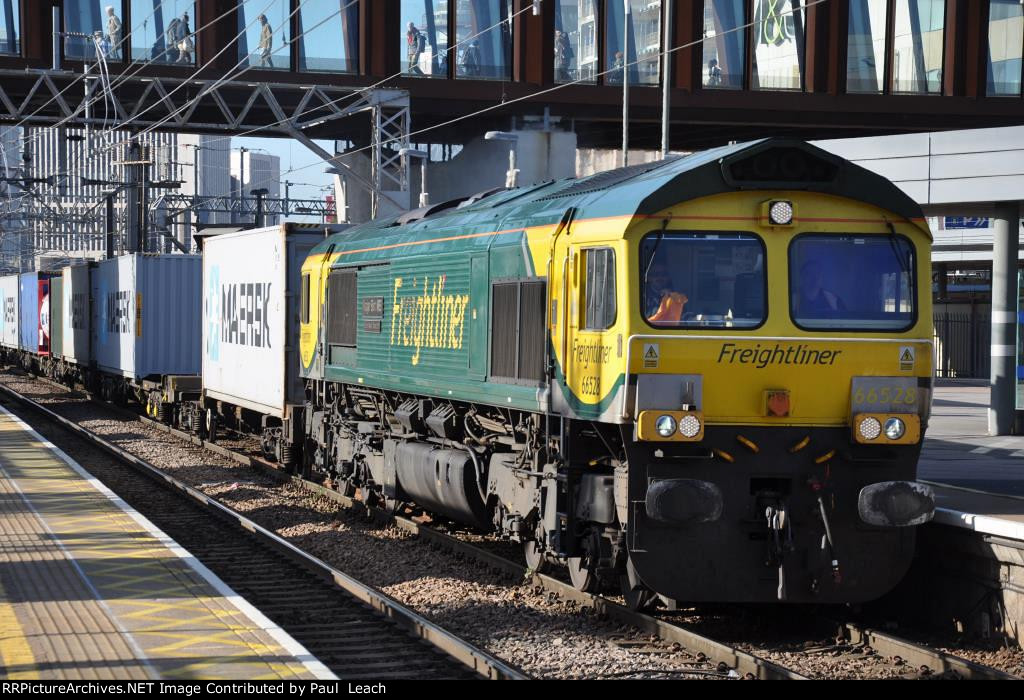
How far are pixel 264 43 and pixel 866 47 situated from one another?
62.6 ft

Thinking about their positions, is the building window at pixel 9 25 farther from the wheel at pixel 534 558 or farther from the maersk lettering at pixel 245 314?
the wheel at pixel 534 558

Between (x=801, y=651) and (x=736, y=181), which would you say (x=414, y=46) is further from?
(x=801, y=651)

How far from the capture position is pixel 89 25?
37656 millimetres

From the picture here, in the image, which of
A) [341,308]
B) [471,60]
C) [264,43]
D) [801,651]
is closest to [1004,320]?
[341,308]

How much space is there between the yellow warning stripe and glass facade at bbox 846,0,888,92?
3676 cm

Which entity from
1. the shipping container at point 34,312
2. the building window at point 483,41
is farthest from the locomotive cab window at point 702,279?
the shipping container at point 34,312

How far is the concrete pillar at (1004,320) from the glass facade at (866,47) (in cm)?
1930

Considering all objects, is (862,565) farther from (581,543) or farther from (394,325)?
(394,325)

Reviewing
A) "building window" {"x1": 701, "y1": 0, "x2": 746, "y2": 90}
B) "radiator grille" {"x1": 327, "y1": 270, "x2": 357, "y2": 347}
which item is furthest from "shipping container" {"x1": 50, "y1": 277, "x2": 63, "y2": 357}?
"radiator grille" {"x1": 327, "y1": 270, "x2": 357, "y2": 347}

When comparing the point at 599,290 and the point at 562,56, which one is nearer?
the point at 599,290

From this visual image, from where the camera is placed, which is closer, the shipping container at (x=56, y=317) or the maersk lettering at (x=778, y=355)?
the maersk lettering at (x=778, y=355)

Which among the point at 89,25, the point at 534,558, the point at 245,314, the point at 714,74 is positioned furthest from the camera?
the point at 714,74

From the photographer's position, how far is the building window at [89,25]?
122ft

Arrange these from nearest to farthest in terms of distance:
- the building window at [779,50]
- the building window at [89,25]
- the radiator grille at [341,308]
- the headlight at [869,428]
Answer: the headlight at [869,428] → the radiator grille at [341,308] → the building window at [89,25] → the building window at [779,50]
